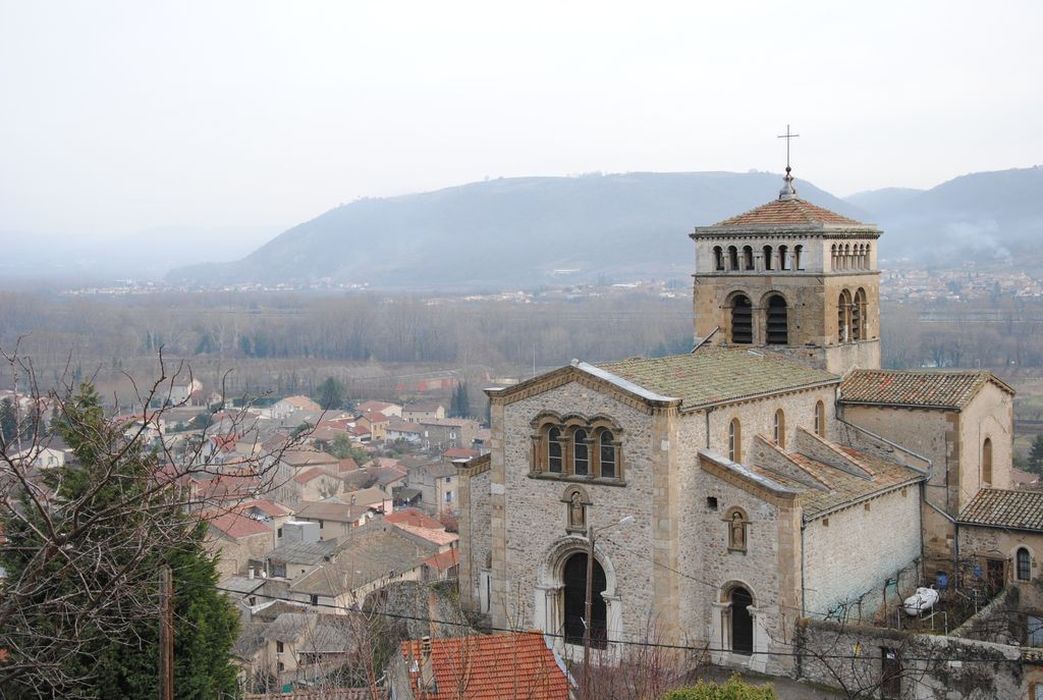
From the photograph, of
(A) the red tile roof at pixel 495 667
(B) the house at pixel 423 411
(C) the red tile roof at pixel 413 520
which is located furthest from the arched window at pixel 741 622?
(B) the house at pixel 423 411

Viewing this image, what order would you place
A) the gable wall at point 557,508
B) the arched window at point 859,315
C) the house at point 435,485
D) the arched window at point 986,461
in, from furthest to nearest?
the house at point 435,485
the arched window at point 859,315
the arched window at point 986,461
the gable wall at point 557,508

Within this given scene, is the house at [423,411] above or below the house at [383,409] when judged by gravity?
below

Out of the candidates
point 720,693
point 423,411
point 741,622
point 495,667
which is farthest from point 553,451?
point 423,411

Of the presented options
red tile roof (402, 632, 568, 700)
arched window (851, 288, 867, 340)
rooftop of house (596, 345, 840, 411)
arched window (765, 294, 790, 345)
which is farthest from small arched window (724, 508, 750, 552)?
arched window (851, 288, 867, 340)

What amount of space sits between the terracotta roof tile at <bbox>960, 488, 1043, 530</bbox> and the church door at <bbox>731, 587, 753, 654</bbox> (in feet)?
26.0

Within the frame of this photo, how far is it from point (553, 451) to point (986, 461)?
521 inches

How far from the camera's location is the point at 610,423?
2561 centimetres

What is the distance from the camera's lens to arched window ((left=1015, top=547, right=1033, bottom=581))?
29.3 metres

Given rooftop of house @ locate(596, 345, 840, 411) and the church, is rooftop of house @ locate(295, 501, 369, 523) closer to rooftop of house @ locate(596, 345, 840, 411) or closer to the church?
rooftop of house @ locate(596, 345, 840, 411)

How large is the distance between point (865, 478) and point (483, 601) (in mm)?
9352

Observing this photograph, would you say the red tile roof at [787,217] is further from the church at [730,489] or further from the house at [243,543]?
the house at [243,543]

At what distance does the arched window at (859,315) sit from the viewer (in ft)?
113

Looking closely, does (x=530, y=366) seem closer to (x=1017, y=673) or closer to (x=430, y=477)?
(x=430, y=477)

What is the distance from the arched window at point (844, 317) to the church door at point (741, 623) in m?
10.1
